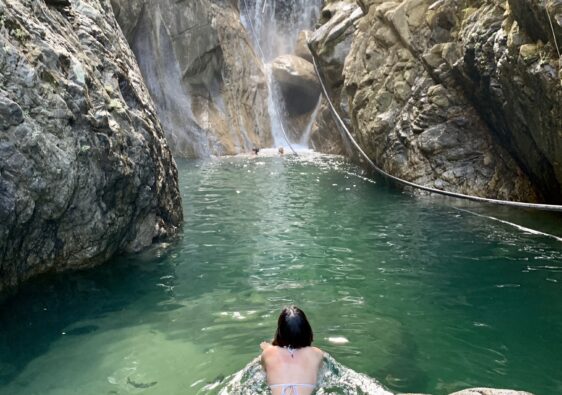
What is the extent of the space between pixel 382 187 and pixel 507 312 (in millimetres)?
10084

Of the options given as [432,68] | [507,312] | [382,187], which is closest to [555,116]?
[507,312]

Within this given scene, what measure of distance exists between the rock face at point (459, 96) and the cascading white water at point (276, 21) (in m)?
16.7

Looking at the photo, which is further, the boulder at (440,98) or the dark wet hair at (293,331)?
the boulder at (440,98)

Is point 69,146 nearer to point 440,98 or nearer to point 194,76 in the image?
point 440,98

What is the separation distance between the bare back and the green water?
97 centimetres

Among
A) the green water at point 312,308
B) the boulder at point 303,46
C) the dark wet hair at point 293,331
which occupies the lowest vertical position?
the green water at point 312,308

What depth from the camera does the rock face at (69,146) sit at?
5.89 m

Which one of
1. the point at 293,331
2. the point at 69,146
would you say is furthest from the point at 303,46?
the point at 293,331

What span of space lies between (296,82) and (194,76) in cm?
652

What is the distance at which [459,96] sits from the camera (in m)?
14.2

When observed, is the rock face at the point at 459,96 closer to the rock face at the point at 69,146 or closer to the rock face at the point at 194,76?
the rock face at the point at 69,146

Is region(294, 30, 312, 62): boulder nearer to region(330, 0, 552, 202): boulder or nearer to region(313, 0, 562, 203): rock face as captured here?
region(313, 0, 562, 203): rock face

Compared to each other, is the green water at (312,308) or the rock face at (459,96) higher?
the rock face at (459,96)

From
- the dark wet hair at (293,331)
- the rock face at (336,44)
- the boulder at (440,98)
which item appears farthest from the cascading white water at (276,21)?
the dark wet hair at (293,331)
